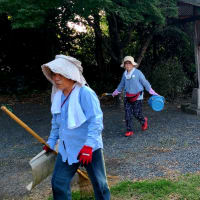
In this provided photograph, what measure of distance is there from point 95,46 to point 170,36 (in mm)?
3548

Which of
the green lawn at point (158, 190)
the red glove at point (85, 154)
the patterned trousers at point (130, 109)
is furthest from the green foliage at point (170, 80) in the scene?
the red glove at point (85, 154)

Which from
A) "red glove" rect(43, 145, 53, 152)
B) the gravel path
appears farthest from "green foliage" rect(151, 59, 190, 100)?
"red glove" rect(43, 145, 53, 152)

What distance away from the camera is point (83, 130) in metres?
2.98

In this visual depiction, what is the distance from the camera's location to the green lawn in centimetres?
374

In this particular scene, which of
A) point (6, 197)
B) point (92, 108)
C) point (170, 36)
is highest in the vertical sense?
point (170, 36)

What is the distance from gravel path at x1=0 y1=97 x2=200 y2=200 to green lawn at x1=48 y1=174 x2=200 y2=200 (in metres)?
0.38

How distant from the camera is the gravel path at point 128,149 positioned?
4.60 meters

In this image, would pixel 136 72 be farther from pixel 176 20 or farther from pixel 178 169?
pixel 176 20

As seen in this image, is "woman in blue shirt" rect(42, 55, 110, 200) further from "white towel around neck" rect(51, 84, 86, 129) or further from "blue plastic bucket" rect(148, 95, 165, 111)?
"blue plastic bucket" rect(148, 95, 165, 111)

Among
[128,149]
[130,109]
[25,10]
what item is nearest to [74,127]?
[128,149]

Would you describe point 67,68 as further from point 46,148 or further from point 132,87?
point 132,87

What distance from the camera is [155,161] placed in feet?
16.7

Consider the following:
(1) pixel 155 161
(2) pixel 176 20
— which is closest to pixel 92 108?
(1) pixel 155 161

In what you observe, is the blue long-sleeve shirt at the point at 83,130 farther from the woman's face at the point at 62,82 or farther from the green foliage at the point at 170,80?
the green foliage at the point at 170,80
